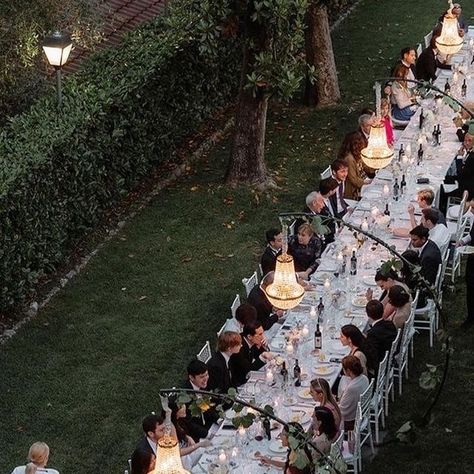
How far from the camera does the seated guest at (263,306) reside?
1420 cm

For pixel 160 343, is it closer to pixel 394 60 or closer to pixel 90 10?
pixel 90 10

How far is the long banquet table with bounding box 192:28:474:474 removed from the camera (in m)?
11.9

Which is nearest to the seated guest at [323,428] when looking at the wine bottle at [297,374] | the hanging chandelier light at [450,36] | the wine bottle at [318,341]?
A: the wine bottle at [297,374]

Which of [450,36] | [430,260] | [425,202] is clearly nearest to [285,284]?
[430,260]

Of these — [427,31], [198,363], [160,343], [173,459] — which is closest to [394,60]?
[427,31]

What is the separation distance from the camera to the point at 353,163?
57.2 ft

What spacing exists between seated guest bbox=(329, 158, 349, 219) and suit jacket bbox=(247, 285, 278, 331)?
101 inches

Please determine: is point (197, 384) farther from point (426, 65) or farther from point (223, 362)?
point (426, 65)

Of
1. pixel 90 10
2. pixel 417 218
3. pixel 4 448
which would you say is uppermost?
pixel 90 10

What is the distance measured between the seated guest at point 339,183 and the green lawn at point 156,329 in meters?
1.27

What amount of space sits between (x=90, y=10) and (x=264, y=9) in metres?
2.38

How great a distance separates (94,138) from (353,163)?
3368 millimetres

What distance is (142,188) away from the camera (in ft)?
61.8

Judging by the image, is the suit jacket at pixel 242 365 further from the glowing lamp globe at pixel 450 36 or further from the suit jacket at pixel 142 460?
the glowing lamp globe at pixel 450 36
